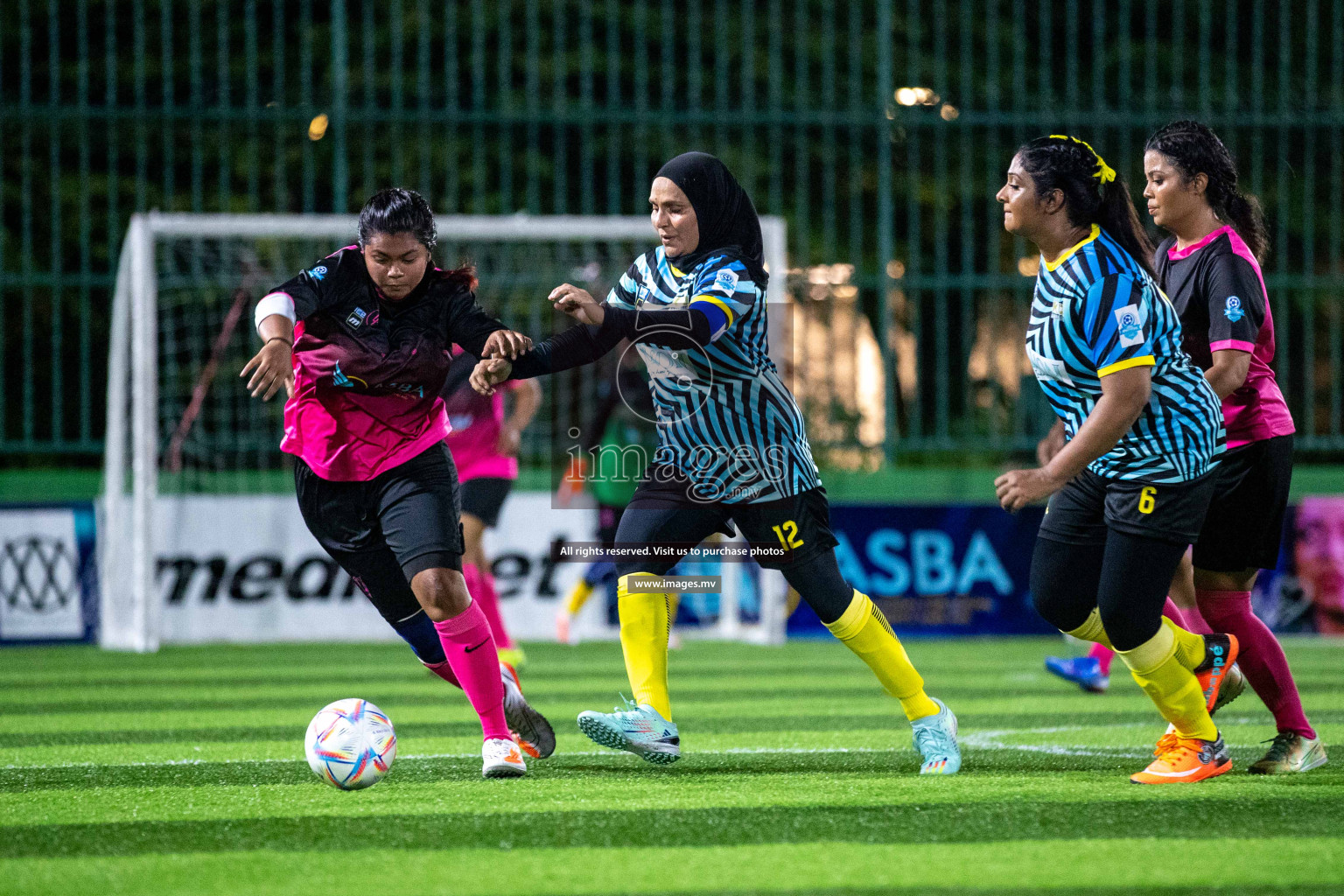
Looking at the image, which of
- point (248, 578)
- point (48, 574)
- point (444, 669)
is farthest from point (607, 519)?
point (444, 669)

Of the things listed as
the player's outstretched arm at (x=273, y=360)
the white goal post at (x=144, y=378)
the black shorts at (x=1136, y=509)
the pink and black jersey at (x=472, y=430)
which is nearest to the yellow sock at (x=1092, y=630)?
the black shorts at (x=1136, y=509)

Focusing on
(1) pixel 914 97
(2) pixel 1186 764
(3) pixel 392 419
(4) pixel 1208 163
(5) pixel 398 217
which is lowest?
(2) pixel 1186 764

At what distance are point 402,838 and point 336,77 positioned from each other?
32.6 ft

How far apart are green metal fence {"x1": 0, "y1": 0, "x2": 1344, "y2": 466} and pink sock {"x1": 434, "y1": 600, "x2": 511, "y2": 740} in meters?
7.93

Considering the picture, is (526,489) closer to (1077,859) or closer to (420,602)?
(420,602)

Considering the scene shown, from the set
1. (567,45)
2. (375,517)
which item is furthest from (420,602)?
(567,45)

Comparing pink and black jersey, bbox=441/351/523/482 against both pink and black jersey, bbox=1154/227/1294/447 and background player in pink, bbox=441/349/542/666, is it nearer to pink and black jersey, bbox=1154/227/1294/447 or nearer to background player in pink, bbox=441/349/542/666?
background player in pink, bbox=441/349/542/666

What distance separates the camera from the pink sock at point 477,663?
503 cm

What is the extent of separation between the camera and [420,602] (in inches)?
196

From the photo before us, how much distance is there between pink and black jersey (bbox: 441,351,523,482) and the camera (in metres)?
8.59

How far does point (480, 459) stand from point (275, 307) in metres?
3.89

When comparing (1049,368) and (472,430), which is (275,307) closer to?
(1049,368)

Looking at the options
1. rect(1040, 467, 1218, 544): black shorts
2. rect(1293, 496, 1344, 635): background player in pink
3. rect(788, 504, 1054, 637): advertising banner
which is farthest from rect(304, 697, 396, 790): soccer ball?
rect(1293, 496, 1344, 635): background player in pink

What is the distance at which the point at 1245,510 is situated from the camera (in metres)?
5.11
